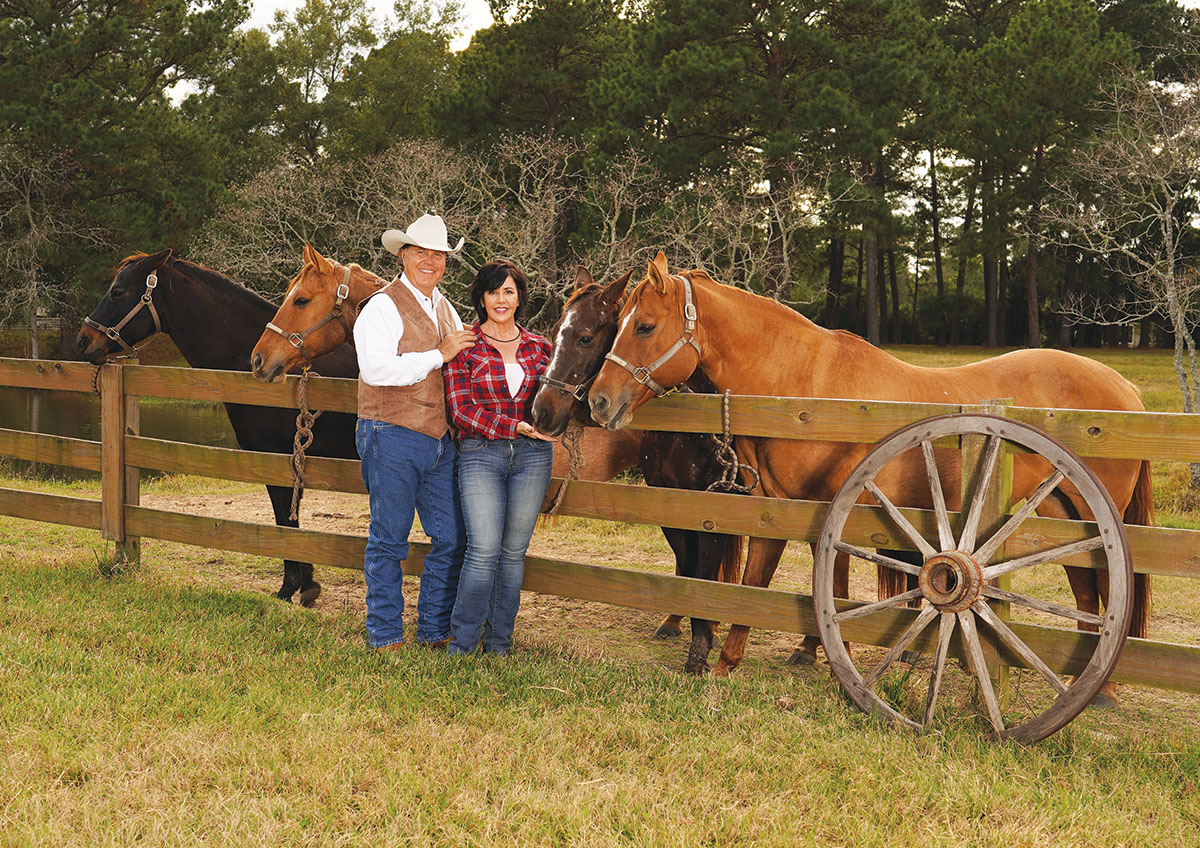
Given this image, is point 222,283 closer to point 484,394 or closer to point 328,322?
point 328,322

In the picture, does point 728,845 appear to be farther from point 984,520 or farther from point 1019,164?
point 1019,164

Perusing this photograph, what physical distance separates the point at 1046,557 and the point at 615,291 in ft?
A: 7.45

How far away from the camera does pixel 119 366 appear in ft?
19.7

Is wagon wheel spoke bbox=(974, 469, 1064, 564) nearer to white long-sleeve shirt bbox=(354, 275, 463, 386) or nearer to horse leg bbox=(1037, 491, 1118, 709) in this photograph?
horse leg bbox=(1037, 491, 1118, 709)

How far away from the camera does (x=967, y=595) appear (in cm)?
354

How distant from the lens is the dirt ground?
5262mm

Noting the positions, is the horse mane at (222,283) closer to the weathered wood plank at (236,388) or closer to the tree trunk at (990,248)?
the weathered wood plank at (236,388)

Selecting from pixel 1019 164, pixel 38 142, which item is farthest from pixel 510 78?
pixel 1019 164

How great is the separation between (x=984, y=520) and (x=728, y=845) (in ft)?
5.61

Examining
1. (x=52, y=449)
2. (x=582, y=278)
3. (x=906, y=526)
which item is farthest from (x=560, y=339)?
(x=52, y=449)

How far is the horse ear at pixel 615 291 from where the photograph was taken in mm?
4465

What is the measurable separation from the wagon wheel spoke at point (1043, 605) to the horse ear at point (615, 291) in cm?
213

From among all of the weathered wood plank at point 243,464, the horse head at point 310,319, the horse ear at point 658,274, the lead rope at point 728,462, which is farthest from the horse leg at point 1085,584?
the horse head at point 310,319

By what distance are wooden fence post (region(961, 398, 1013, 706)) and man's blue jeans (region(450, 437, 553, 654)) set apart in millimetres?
1848
